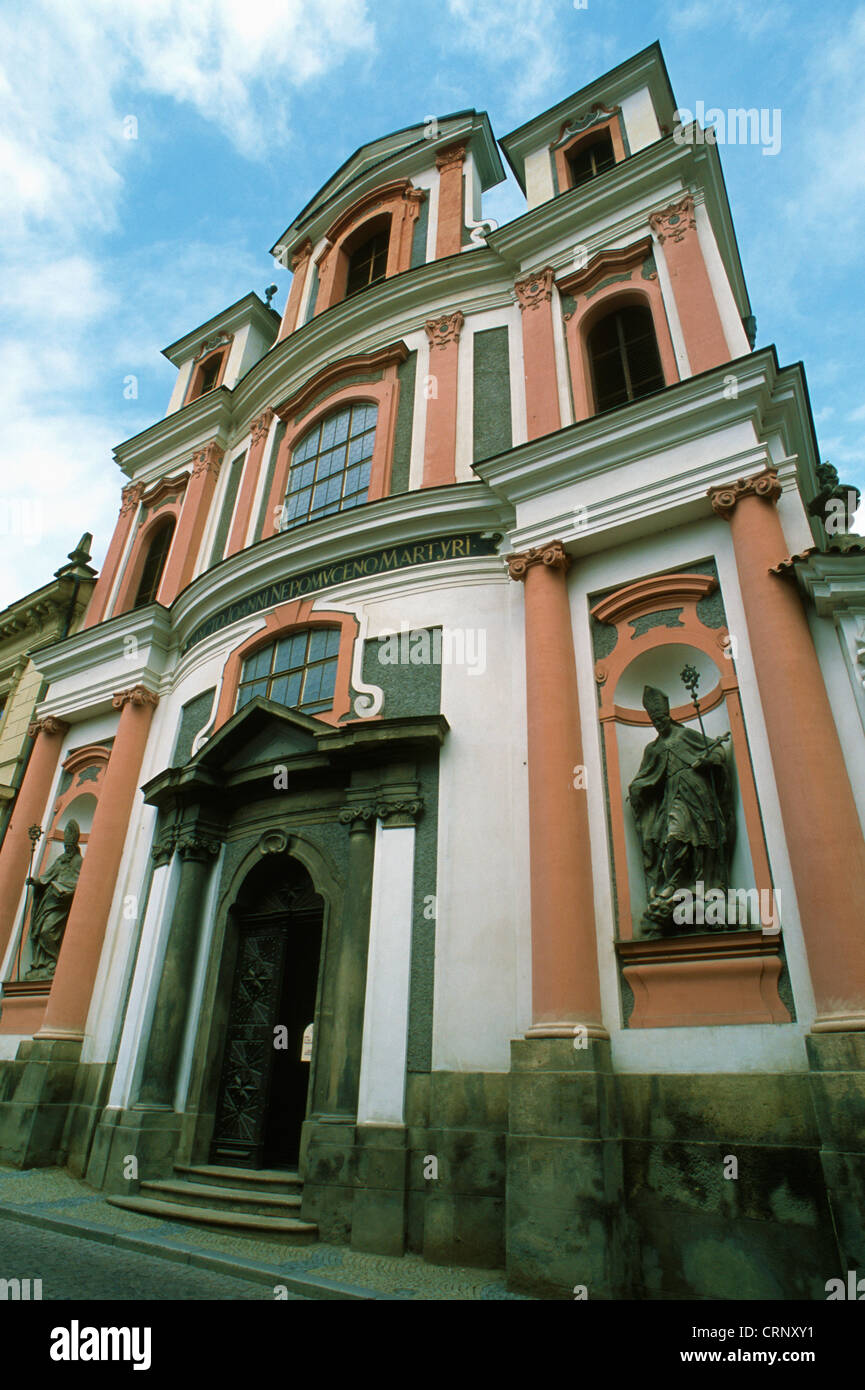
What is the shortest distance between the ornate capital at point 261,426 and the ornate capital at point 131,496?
11.6 ft

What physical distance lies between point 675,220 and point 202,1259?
1239 centimetres

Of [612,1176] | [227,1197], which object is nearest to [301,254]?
[227,1197]

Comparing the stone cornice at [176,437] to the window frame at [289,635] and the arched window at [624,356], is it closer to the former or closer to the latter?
the window frame at [289,635]

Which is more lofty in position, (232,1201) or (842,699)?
(842,699)

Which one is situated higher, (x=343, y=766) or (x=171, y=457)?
(x=171, y=457)

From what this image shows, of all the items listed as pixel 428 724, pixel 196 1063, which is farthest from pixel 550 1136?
pixel 196 1063

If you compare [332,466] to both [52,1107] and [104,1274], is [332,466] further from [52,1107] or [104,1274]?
[104,1274]

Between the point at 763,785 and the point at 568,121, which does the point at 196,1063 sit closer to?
the point at 763,785

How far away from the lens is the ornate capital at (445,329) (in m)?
11.7

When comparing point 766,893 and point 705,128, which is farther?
point 705,128

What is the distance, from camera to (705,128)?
1025cm

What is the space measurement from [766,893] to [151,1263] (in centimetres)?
552

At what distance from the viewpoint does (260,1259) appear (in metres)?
5.89

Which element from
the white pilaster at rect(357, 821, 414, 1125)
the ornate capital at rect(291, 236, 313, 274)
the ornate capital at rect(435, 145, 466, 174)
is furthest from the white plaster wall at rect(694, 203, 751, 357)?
the ornate capital at rect(291, 236, 313, 274)
